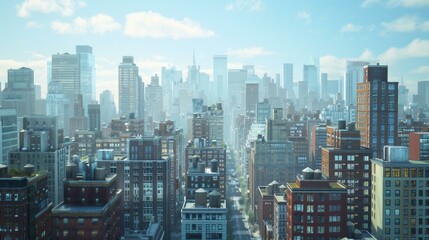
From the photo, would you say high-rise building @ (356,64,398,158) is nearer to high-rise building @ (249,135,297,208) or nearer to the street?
the street

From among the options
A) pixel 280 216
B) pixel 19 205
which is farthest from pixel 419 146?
pixel 19 205

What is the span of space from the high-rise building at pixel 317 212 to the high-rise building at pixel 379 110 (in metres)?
51.9

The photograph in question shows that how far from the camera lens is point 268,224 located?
133125 mm

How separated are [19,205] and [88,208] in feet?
33.8

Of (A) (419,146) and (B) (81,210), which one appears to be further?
(A) (419,146)

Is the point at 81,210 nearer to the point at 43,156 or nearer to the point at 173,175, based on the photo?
the point at 43,156

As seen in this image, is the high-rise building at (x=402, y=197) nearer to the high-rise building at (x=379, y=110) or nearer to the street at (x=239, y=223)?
the high-rise building at (x=379, y=110)

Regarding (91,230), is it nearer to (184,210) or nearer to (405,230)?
(184,210)

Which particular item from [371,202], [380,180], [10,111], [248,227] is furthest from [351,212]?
[10,111]

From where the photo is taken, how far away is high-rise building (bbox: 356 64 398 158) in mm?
127688

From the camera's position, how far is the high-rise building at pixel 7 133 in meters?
138

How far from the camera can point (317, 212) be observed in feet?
261

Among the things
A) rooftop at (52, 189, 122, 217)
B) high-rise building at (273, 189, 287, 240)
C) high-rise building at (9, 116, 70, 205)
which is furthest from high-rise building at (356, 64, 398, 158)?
high-rise building at (9, 116, 70, 205)

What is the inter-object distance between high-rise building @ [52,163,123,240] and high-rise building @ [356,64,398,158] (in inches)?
2664
